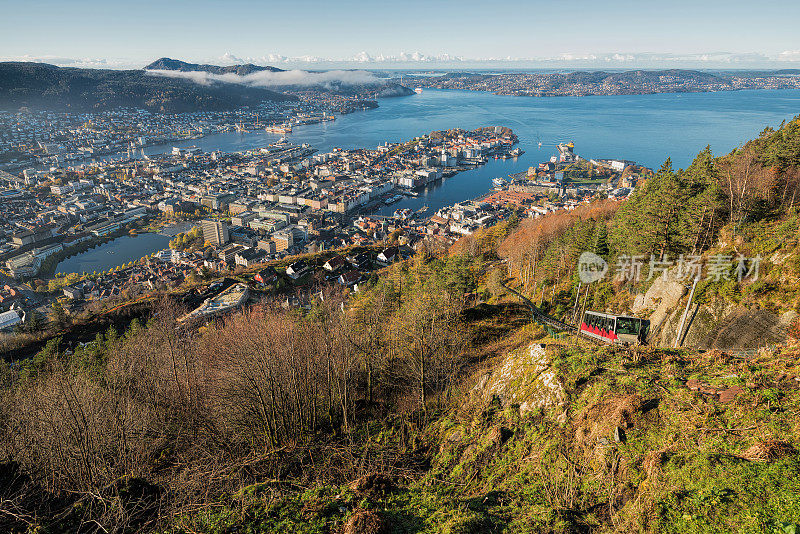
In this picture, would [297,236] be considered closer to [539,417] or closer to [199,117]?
[539,417]

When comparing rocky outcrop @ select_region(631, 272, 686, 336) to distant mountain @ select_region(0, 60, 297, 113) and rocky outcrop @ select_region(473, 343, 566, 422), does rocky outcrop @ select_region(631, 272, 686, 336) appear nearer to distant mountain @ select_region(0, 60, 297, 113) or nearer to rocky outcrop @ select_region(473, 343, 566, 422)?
rocky outcrop @ select_region(473, 343, 566, 422)

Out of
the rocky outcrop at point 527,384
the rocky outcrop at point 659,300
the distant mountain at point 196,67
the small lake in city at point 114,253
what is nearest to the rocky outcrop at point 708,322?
the rocky outcrop at point 659,300

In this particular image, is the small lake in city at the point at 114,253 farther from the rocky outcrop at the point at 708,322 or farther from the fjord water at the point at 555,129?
the rocky outcrop at the point at 708,322

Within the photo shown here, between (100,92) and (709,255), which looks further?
(100,92)

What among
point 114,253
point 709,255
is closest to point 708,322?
point 709,255

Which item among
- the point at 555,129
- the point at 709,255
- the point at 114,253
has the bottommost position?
the point at 114,253

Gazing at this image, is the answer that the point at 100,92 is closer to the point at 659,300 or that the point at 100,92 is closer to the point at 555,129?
the point at 555,129
